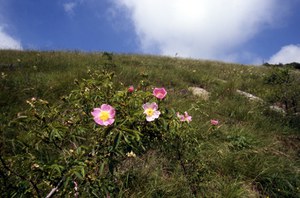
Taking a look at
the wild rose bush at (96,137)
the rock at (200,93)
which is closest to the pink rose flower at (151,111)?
the wild rose bush at (96,137)

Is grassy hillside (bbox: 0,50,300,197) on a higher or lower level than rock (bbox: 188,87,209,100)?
lower

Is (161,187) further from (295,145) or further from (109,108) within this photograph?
(295,145)

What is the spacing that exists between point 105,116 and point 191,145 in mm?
2136

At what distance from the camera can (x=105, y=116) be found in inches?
89.2

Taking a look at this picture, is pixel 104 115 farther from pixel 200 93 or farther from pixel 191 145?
pixel 200 93

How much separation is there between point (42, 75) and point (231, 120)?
388cm

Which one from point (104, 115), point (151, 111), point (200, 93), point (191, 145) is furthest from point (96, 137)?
point (200, 93)

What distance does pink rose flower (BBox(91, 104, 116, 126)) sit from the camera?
7.32 feet

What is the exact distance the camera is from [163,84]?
7.69 meters

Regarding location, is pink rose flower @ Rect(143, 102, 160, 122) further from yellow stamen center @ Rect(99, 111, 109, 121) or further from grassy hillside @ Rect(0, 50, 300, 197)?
grassy hillside @ Rect(0, 50, 300, 197)

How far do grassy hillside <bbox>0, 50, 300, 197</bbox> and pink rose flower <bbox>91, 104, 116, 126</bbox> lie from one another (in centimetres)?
40

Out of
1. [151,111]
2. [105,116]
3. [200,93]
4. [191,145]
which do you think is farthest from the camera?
[200,93]

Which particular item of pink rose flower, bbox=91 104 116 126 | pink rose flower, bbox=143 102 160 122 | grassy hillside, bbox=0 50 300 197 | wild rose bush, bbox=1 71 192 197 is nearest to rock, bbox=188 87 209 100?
grassy hillside, bbox=0 50 300 197

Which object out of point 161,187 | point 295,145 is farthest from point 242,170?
point 295,145
